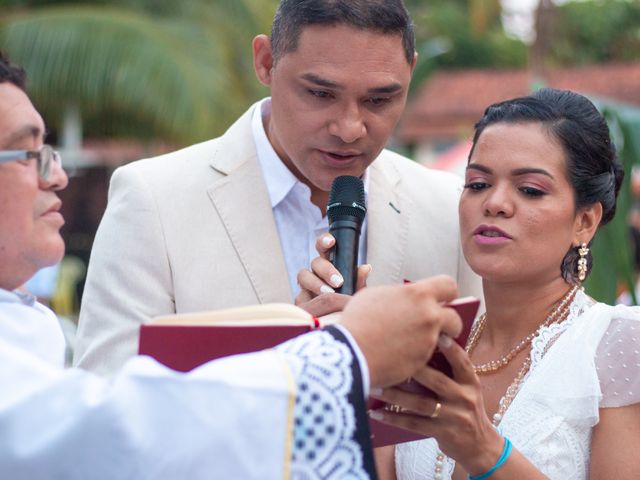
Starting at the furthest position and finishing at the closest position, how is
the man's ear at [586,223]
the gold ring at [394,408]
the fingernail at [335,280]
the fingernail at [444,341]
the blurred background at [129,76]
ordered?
the blurred background at [129,76], the man's ear at [586,223], the fingernail at [335,280], the gold ring at [394,408], the fingernail at [444,341]

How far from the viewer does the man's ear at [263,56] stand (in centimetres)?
390

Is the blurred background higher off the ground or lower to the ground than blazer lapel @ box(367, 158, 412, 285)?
lower

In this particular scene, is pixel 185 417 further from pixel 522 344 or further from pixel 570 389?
pixel 522 344

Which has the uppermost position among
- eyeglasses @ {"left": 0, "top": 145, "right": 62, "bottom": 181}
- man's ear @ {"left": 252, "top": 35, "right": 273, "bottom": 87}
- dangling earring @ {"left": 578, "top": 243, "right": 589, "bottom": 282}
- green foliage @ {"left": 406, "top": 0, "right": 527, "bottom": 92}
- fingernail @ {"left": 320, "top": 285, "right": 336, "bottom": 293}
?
man's ear @ {"left": 252, "top": 35, "right": 273, "bottom": 87}

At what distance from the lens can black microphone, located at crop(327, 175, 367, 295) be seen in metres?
3.11

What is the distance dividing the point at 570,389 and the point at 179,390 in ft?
5.38

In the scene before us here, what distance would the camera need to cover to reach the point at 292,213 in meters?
3.98

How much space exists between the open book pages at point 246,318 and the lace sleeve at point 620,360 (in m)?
1.20

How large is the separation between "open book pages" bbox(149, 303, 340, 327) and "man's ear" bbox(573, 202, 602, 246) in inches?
53.8

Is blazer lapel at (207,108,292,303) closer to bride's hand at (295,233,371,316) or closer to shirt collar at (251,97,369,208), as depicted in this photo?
shirt collar at (251,97,369,208)

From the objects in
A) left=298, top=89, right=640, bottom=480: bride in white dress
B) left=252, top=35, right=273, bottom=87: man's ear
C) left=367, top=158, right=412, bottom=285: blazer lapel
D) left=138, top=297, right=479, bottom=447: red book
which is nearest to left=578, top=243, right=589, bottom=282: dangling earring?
left=298, top=89, right=640, bottom=480: bride in white dress

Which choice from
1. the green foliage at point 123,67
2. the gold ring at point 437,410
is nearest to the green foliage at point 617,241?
the gold ring at point 437,410

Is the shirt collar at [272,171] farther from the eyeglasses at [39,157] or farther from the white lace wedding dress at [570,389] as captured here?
the eyeglasses at [39,157]

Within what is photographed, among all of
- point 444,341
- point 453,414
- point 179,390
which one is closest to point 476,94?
point 453,414
